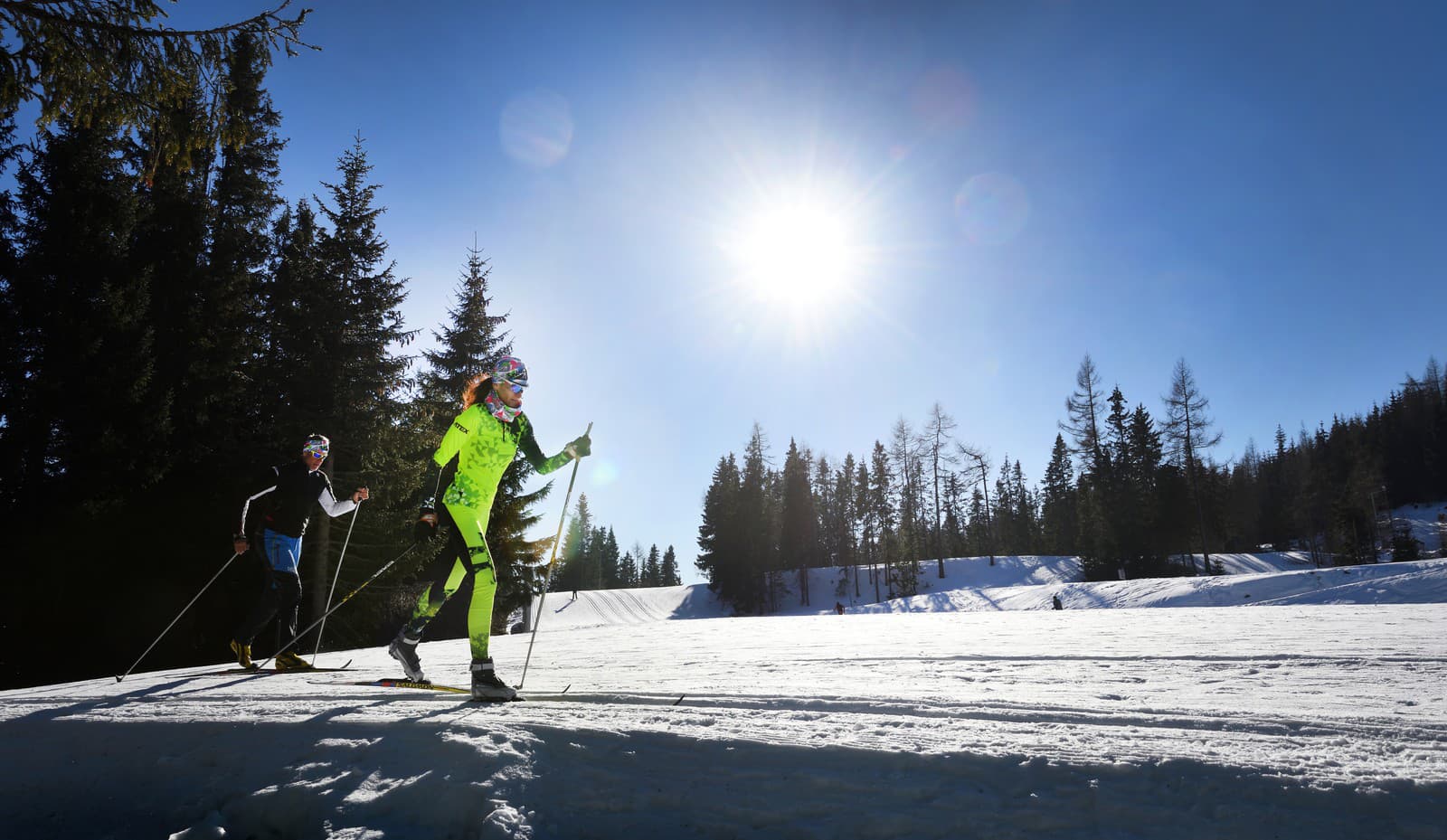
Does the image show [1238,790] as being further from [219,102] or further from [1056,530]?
[1056,530]

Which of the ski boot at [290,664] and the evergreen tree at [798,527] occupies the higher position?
the evergreen tree at [798,527]

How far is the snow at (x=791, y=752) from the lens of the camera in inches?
84.0

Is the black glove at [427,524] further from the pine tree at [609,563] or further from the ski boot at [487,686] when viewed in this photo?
the pine tree at [609,563]

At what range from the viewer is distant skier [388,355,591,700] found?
453cm

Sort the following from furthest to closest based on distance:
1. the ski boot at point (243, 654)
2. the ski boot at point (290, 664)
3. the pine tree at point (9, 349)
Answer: the pine tree at point (9, 349) → the ski boot at point (290, 664) → the ski boot at point (243, 654)

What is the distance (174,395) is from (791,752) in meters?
18.6

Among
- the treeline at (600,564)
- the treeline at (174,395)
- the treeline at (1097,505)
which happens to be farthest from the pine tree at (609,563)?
the treeline at (174,395)

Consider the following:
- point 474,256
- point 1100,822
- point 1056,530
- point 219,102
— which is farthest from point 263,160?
point 1056,530

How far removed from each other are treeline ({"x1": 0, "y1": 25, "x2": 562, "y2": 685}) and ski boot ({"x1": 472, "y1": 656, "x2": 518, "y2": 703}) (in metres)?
12.9

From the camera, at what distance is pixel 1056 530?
61.7m

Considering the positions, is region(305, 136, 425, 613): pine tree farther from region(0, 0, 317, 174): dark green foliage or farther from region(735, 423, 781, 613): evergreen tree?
region(735, 423, 781, 613): evergreen tree

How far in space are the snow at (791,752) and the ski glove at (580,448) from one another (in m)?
1.66

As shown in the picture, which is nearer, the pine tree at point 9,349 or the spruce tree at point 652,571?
the pine tree at point 9,349

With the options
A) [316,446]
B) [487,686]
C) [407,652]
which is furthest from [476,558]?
[316,446]
